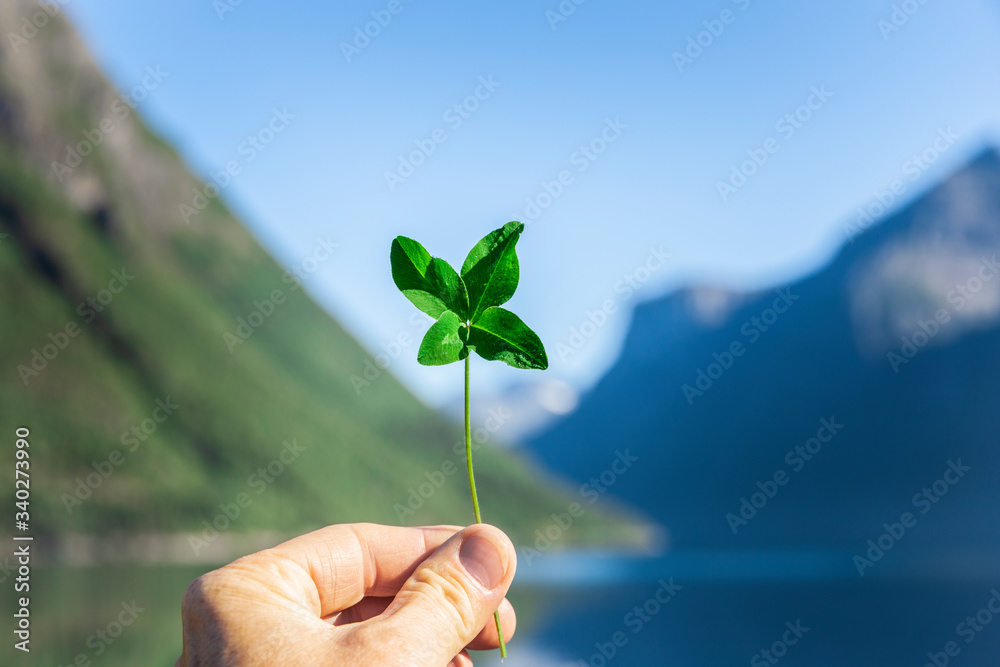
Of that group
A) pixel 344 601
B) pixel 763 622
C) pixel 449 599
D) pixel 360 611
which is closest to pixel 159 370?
pixel 763 622

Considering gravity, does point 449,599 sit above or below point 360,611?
above

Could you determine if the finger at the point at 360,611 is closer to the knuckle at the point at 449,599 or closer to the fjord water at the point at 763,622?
the knuckle at the point at 449,599

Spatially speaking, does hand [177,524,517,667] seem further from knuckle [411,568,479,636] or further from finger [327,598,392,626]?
finger [327,598,392,626]

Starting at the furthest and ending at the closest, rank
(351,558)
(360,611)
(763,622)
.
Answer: (763,622)
(360,611)
(351,558)

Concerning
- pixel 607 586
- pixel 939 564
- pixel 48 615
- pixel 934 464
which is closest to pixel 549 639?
pixel 48 615

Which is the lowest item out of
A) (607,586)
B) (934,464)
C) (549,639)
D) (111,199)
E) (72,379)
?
(72,379)

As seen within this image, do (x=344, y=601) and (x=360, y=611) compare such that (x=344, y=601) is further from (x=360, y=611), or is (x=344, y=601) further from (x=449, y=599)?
(x=449, y=599)

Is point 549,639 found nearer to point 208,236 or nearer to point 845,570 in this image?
point 845,570
